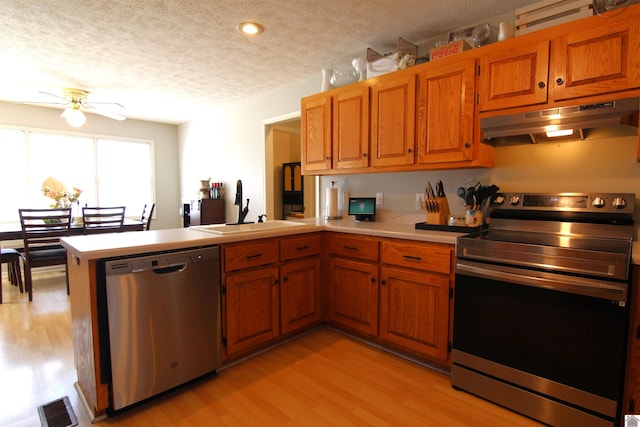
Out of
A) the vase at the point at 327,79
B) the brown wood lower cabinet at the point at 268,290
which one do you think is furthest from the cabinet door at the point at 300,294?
the vase at the point at 327,79

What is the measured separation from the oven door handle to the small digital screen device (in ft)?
3.64

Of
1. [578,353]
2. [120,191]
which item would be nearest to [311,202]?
[120,191]

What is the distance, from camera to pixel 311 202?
484 cm

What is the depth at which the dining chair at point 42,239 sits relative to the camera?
3459mm

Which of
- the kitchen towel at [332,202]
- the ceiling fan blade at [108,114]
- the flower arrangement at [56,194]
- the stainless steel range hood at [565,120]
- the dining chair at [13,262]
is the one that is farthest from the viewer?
the ceiling fan blade at [108,114]

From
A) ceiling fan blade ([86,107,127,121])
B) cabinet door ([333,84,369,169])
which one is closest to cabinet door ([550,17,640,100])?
cabinet door ([333,84,369,169])

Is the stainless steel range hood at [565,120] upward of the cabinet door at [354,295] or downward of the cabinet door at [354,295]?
upward

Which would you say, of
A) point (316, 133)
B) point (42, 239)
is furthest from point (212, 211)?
point (316, 133)

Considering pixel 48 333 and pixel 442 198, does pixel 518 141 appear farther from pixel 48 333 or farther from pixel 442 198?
pixel 48 333

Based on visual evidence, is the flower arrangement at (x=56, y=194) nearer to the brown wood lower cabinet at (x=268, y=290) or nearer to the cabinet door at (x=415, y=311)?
the brown wood lower cabinet at (x=268, y=290)

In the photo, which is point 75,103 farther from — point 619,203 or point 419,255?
point 619,203

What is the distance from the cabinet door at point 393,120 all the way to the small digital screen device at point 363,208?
0.44 m

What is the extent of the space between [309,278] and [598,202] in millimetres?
1862

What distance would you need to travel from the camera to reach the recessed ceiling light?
239 cm
